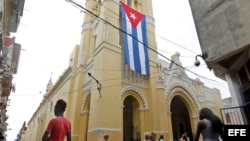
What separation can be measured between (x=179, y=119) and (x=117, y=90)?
33.0 feet

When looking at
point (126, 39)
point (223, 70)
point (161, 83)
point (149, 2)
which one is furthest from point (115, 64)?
point (149, 2)

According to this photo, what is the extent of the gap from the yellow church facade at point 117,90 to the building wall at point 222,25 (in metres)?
3.38

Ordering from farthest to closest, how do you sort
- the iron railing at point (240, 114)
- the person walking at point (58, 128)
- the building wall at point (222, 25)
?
the iron railing at point (240, 114) < the building wall at point (222, 25) < the person walking at point (58, 128)

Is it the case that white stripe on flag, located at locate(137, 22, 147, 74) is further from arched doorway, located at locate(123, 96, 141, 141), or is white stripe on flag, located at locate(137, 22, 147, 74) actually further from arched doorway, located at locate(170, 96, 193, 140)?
arched doorway, located at locate(170, 96, 193, 140)

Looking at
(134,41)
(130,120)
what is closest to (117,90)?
(134,41)

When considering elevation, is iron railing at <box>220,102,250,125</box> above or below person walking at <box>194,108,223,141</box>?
above

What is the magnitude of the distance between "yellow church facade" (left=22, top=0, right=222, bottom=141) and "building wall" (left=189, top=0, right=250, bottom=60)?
3381 millimetres

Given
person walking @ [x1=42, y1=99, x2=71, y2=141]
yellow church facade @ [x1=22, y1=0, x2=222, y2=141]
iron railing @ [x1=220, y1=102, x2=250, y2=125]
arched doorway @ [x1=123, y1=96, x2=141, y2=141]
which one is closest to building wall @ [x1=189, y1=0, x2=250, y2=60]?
iron railing @ [x1=220, y1=102, x2=250, y2=125]

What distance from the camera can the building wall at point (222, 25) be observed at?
5.17 metres

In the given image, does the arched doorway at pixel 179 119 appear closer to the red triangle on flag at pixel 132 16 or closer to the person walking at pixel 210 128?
the red triangle on flag at pixel 132 16

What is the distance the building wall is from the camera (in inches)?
204

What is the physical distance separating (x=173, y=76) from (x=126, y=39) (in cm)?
551

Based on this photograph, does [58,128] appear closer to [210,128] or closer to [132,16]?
[210,128]

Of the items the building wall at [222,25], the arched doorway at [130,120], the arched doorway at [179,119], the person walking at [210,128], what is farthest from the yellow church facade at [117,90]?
the person walking at [210,128]
